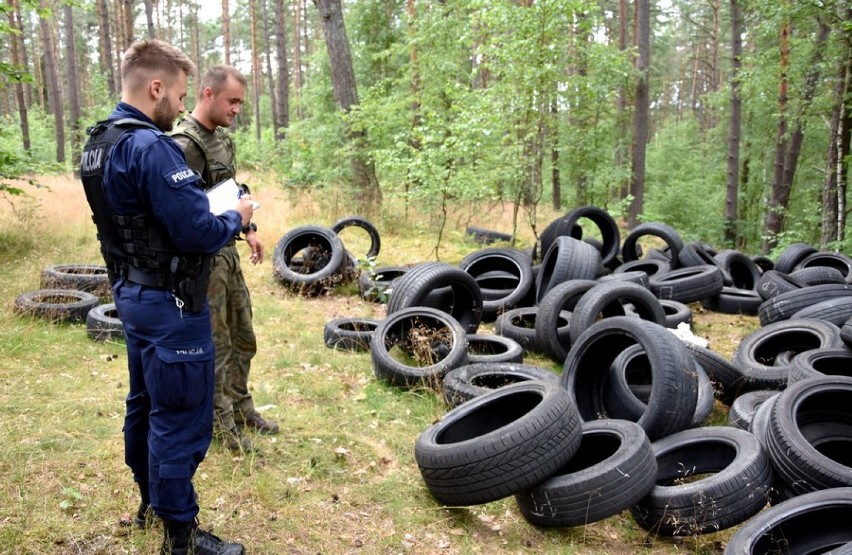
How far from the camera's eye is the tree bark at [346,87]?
14.1 m

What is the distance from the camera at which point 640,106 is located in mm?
17812

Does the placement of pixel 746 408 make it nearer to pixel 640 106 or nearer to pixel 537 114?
pixel 537 114

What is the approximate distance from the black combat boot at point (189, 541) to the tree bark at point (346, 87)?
1123 centimetres

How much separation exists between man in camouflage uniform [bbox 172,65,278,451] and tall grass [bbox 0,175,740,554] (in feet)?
1.04

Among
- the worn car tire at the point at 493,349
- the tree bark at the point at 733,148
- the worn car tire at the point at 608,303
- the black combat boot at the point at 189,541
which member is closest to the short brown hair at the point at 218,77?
the black combat boot at the point at 189,541

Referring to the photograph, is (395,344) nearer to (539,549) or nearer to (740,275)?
(539,549)

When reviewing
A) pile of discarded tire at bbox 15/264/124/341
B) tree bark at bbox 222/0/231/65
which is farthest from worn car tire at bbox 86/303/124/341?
tree bark at bbox 222/0/231/65

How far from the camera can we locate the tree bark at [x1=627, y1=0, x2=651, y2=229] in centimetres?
1723

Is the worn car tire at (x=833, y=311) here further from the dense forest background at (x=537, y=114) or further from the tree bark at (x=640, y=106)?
the tree bark at (x=640, y=106)

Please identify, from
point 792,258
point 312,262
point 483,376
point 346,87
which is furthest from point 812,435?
point 346,87

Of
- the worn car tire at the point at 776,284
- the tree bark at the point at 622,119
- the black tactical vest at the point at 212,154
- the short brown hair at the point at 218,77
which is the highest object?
the tree bark at the point at 622,119

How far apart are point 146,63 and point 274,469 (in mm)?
2808

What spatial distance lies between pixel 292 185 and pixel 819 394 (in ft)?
42.0

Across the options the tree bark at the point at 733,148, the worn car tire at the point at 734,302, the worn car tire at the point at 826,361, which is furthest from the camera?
the tree bark at the point at 733,148
